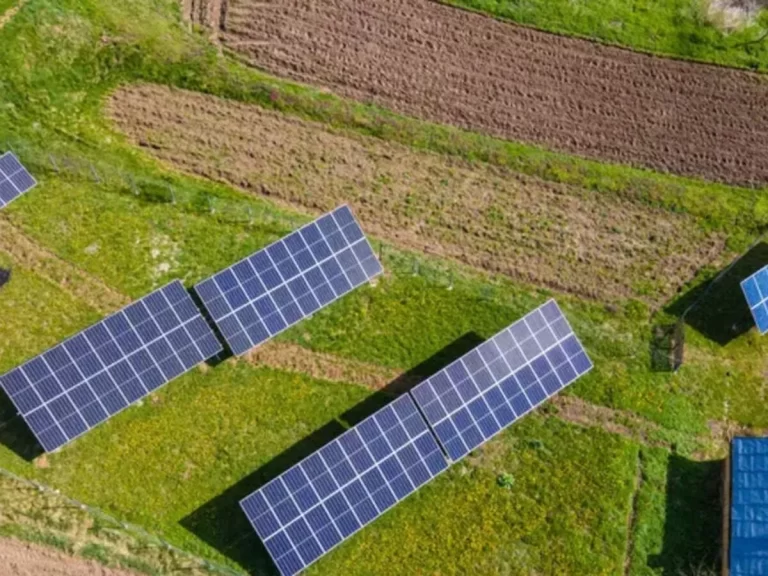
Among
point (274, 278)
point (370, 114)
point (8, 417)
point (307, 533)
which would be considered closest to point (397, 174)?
point (370, 114)

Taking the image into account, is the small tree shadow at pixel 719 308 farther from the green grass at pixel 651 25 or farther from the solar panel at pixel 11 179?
the solar panel at pixel 11 179

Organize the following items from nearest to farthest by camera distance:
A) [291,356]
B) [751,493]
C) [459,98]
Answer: [751,493] < [291,356] < [459,98]

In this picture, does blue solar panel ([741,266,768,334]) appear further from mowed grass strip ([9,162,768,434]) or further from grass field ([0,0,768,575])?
mowed grass strip ([9,162,768,434])

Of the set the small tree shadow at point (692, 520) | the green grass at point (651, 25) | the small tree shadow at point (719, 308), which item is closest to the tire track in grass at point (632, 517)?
the small tree shadow at point (692, 520)

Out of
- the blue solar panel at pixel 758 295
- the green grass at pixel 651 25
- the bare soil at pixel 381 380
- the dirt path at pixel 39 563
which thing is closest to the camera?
the dirt path at pixel 39 563

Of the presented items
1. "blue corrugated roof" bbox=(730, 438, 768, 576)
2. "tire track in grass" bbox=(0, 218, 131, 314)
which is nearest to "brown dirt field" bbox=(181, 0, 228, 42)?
"tire track in grass" bbox=(0, 218, 131, 314)

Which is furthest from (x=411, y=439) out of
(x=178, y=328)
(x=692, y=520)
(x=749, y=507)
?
(x=749, y=507)

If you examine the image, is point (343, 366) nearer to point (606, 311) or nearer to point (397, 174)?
point (397, 174)
